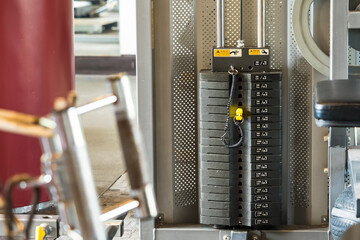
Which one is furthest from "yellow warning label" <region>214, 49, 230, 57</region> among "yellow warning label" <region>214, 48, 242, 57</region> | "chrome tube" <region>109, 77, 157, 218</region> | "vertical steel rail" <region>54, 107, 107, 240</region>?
"vertical steel rail" <region>54, 107, 107, 240</region>

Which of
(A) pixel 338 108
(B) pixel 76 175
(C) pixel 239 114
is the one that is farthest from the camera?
(C) pixel 239 114

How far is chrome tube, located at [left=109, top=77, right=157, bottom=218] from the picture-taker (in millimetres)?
1030

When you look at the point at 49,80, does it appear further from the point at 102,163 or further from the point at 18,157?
the point at 102,163

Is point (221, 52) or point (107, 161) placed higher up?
point (221, 52)

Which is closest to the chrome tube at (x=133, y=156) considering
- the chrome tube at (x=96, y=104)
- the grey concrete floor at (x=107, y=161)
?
the chrome tube at (x=96, y=104)

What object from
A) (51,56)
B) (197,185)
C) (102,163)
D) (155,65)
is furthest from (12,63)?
(102,163)

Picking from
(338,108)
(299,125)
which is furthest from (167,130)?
(338,108)

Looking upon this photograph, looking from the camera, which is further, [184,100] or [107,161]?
[107,161]

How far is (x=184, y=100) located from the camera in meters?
3.25

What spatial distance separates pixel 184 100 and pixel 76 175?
2363 mm

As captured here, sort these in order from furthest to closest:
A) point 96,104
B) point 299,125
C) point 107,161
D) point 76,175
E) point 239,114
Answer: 1. point 107,161
2. point 299,125
3. point 239,114
4. point 96,104
5. point 76,175

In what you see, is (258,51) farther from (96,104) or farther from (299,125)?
(96,104)

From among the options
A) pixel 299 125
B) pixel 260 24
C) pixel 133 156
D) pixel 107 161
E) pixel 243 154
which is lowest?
pixel 107 161

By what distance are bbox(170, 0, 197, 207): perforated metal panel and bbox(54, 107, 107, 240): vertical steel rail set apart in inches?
91.1
